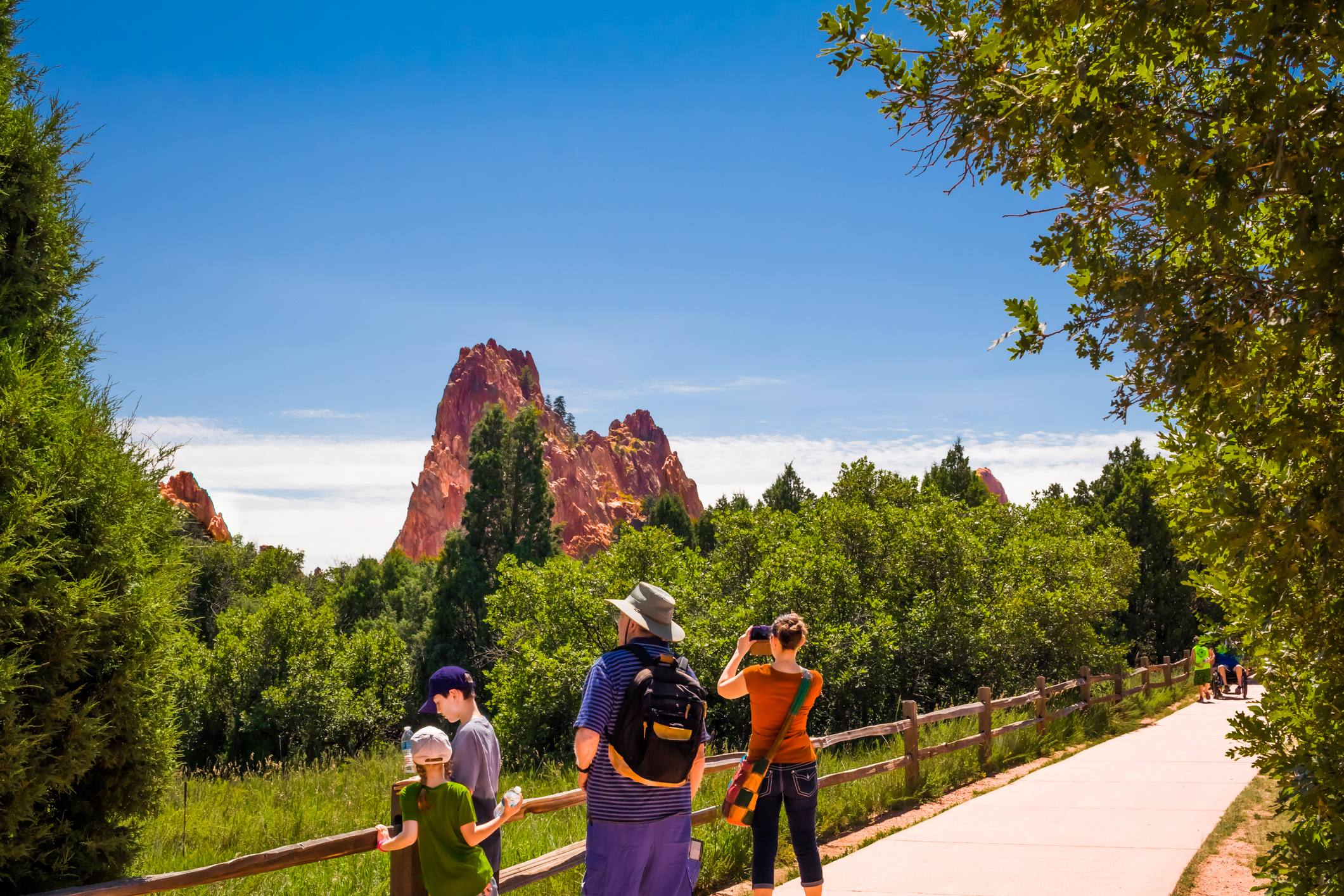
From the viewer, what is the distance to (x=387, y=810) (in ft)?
32.8

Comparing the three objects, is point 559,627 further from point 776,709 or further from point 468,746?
point 468,746

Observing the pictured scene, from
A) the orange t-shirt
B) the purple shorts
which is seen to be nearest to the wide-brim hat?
the purple shorts

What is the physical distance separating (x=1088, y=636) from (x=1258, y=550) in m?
16.2

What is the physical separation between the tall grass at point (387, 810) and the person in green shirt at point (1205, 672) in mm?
5316

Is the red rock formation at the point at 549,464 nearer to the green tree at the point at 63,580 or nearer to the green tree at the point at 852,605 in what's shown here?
the green tree at the point at 852,605

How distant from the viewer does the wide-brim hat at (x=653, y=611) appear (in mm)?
3963

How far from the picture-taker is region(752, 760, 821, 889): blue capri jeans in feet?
16.1

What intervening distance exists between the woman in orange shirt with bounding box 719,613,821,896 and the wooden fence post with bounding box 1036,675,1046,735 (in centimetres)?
899

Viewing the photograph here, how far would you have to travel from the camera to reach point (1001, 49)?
3.27 metres

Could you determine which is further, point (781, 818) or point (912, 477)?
point (912, 477)

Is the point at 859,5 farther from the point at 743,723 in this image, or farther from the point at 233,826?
the point at 743,723

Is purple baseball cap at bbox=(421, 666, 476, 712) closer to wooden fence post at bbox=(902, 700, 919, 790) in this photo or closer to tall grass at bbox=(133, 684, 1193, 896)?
tall grass at bbox=(133, 684, 1193, 896)

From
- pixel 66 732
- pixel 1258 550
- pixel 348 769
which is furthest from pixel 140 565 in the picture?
pixel 348 769

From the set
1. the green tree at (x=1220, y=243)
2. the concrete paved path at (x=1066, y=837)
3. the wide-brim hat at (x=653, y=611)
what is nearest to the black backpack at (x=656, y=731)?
the wide-brim hat at (x=653, y=611)
